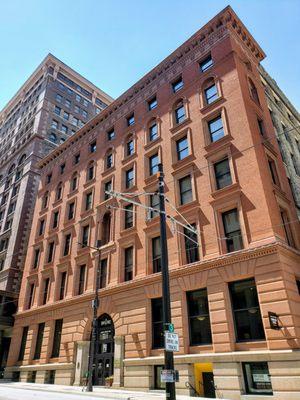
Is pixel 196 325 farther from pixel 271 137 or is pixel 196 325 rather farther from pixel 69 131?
pixel 69 131

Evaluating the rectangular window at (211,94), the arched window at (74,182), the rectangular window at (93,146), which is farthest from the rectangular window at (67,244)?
the rectangular window at (211,94)

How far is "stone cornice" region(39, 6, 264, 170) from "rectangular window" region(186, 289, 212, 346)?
20228 millimetres

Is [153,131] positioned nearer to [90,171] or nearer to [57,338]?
[90,171]

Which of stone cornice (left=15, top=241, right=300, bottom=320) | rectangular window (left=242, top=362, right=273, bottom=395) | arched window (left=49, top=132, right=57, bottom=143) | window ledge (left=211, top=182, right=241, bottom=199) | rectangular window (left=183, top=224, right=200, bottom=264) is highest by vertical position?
arched window (left=49, top=132, right=57, bottom=143)

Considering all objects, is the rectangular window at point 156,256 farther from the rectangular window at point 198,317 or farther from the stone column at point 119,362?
the stone column at point 119,362

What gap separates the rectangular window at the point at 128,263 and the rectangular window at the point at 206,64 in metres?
16.5

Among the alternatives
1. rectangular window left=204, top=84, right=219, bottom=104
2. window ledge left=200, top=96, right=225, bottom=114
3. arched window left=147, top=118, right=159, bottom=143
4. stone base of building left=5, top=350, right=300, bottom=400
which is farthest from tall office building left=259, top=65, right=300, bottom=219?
stone base of building left=5, top=350, right=300, bottom=400

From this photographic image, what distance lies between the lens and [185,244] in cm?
2167

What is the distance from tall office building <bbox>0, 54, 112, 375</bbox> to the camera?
131ft

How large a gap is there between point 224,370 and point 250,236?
7224mm

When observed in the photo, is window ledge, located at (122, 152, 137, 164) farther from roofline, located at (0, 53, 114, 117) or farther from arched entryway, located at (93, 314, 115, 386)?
roofline, located at (0, 53, 114, 117)

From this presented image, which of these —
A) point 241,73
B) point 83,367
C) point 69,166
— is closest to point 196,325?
point 83,367

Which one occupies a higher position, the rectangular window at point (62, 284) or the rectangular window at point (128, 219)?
the rectangular window at point (128, 219)

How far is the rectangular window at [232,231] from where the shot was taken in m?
19.0
